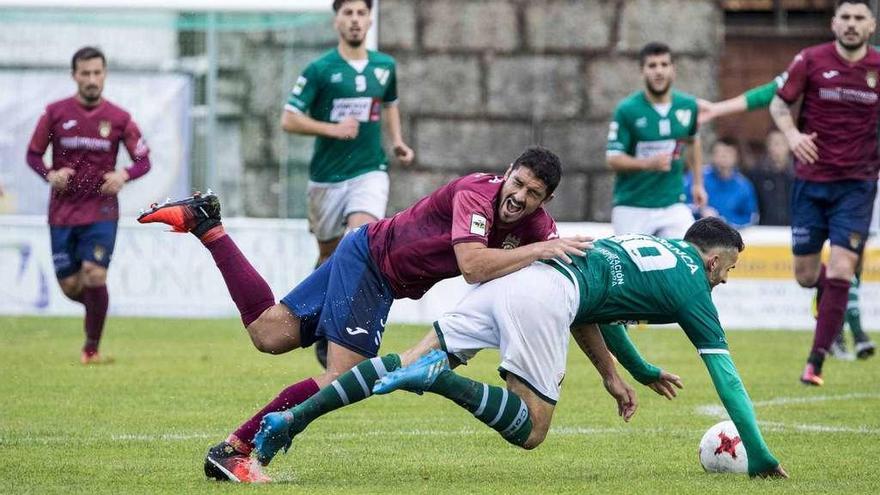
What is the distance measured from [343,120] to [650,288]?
4730 millimetres

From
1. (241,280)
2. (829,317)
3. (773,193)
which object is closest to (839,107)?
(829,317)

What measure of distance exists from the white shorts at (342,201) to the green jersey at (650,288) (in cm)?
433

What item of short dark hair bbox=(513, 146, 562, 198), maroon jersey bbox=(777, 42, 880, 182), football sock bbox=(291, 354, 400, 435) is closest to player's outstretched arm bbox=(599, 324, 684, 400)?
short dark hair bbox=(513, 146, 562, 198)

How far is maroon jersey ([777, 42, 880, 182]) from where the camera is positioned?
439 inches

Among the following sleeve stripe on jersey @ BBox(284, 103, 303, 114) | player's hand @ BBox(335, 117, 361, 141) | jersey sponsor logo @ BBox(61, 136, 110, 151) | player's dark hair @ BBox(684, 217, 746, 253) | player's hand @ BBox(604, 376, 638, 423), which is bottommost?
player's hand @ BBox(604, 376, 638, 423)

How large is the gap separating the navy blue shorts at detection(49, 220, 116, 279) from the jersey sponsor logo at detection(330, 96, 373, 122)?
2.07m

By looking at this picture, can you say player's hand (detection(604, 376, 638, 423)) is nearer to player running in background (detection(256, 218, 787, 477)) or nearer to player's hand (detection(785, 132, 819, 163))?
player running in background (detection(256, 218, 787, 477))

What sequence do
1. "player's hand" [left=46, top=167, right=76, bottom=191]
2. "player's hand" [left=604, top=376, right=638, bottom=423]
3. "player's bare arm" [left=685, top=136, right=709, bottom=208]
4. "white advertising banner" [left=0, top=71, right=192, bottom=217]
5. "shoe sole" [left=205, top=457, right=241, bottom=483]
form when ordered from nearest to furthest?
1. "shoe sole" [left=205, top=457, right=241, bottom=483]
2. "player's hand" [left=604, top=376, right=638, bottom=423]
3. "player's hand" [left=46, top=167, right=76, bottom=191]
4. "player's bare arm" [left=685, top=136, right=709, bottom=208]
5. "white advertising banner" [left=0, top=71, right=192, bottom=217]

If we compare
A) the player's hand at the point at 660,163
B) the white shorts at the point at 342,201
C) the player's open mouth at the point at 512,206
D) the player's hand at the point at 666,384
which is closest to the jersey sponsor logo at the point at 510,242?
the player's open mouth at the point at 512,206

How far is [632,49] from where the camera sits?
61.3 feet

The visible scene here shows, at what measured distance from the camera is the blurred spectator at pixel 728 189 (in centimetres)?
1658

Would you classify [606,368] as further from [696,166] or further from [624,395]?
[696,166]

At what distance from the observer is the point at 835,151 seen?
439 inches

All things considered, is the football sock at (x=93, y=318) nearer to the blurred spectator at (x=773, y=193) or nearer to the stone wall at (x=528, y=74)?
the stone wall at (x=528, y=74)
